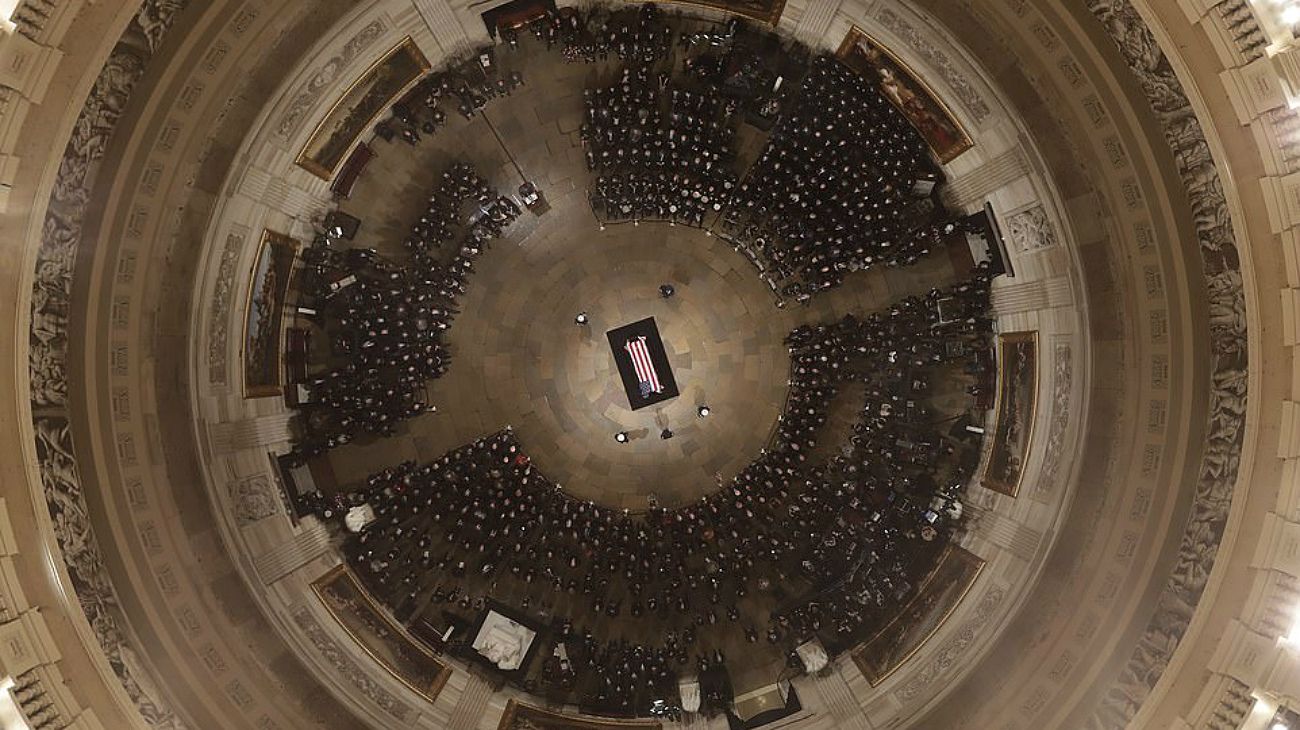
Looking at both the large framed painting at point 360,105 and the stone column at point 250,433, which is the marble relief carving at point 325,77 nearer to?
the large framed painting at point 360,105

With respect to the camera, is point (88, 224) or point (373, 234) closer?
point (88, 224)

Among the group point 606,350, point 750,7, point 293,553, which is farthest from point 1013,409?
point 293,553

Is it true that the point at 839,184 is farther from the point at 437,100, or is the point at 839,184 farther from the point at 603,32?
the point at 437,100

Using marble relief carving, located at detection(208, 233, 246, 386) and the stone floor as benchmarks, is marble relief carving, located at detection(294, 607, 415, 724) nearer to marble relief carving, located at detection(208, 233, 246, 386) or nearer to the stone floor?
the stone floor

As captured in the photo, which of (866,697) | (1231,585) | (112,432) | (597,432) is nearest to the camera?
(1231,585)

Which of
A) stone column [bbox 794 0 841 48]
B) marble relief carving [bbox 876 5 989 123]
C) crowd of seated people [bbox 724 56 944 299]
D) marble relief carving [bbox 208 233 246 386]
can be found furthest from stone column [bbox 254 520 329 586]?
marble relief carving [bbox 876 5 989 123]

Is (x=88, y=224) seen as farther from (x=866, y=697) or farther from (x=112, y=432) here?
(x=866, y=697)

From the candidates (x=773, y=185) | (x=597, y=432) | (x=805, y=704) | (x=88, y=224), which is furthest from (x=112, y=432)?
(x=805, y=704)
